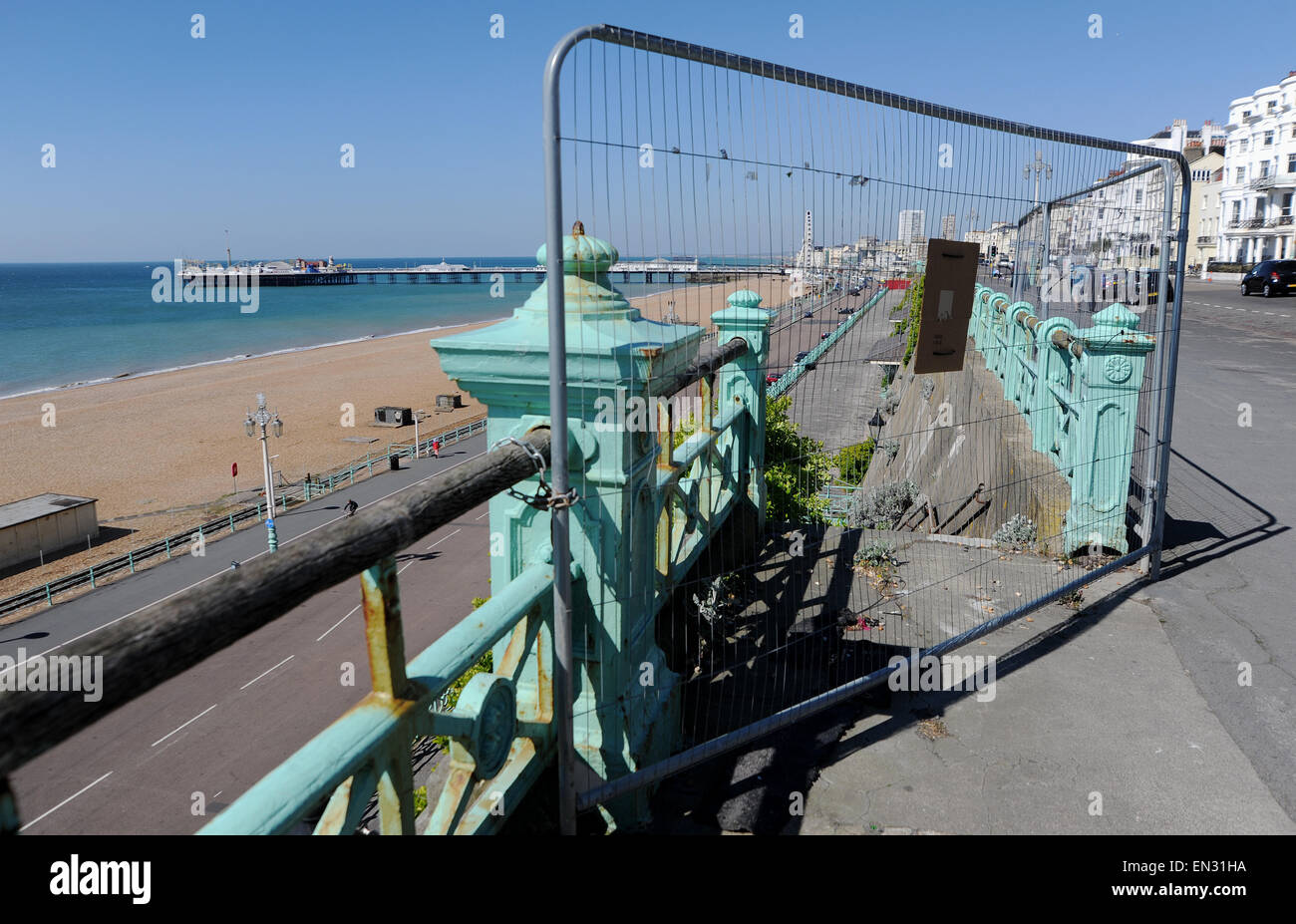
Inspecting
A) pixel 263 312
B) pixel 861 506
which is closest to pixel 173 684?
pixel 861 506

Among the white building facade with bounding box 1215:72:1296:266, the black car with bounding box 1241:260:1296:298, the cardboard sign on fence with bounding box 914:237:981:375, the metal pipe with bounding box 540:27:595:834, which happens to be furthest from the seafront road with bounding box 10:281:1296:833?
the white building facade with bounding box 1215:72:1296:266

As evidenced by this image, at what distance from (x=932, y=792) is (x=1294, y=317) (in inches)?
1152

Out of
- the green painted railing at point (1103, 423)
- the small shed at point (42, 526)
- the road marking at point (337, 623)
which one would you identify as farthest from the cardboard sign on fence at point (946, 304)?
the small shed at point (42, 526)

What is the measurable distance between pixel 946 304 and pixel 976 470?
431 cm

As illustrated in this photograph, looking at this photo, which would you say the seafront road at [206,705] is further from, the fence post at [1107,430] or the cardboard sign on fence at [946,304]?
the fence post at [1107,430]

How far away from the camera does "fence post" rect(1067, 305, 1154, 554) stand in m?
6.31

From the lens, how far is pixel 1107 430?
6500 mm

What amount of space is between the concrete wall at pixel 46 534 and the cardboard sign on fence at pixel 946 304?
78.4 feet

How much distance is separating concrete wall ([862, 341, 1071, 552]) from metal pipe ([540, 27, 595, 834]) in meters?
2.89

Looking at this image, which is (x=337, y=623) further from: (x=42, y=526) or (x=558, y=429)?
(x=558, y=429)

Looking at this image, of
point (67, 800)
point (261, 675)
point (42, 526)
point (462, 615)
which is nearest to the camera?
point (67, 800)

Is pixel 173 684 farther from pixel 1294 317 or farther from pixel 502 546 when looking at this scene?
pixel 1294 317

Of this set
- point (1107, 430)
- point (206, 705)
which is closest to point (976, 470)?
point (1107, 430)

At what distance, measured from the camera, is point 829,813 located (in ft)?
11.7
